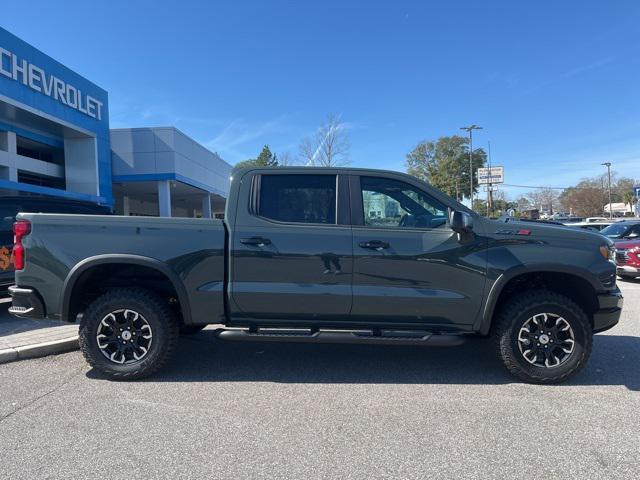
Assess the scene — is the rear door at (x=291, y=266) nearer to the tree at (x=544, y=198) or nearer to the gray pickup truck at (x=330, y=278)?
the gray pickup truck at (x=330, y=278)

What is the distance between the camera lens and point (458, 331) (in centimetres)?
411

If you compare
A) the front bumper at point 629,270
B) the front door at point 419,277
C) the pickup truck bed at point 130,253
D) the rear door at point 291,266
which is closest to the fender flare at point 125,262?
the pickup truck bed at point 130,253

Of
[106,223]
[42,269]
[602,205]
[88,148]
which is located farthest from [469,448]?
[602,205]

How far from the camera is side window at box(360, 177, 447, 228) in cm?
421

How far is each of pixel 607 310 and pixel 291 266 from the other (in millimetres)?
3018

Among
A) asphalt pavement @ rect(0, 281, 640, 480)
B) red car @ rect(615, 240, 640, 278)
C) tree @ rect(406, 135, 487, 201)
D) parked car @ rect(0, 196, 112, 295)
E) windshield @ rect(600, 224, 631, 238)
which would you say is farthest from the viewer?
tree @ rect(406, 135, 487, 201)

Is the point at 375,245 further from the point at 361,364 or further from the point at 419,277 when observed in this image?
the point at 361,364

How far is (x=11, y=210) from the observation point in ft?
23.4

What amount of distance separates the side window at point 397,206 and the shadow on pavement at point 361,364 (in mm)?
1407

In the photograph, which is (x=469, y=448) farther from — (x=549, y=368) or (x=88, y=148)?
(x=88, y=148)

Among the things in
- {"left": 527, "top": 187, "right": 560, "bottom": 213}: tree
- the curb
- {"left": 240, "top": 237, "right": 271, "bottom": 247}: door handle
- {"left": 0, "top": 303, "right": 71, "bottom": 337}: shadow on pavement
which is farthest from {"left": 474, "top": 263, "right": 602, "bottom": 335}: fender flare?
{"left": 527, "top": 187, "right": 560, "bottom": 213}: tree

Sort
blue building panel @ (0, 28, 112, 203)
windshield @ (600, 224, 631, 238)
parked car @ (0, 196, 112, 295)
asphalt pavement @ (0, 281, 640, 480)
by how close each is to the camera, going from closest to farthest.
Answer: asphalt pavement @ (0, 281, 640, 480)
parked car @ (0, 196, 112, 295)
windshield @ (600, 224, 631, 238)
blue building panel @ (0, 28, 112, 203)

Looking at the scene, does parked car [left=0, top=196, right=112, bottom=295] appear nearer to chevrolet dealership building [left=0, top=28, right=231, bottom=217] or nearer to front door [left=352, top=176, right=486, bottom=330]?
front door [left=352, top=176, right=486, bottom=330]

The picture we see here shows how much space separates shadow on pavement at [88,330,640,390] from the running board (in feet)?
1.41
